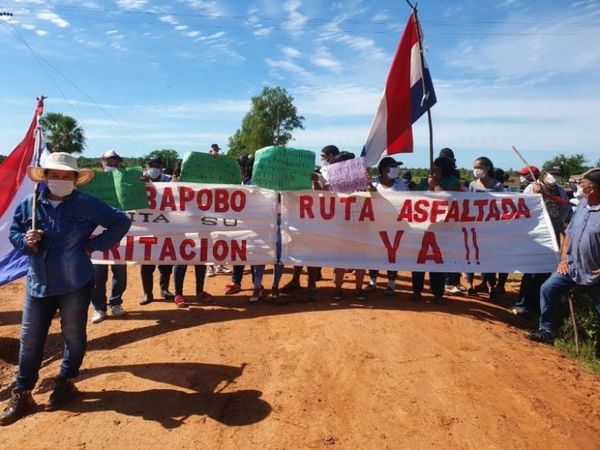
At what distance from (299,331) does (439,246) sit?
2630 mm

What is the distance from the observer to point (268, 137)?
212 feet

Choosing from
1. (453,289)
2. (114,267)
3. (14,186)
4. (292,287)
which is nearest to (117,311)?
(114,267)

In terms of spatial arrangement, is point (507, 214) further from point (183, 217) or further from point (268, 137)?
point (268, 137)

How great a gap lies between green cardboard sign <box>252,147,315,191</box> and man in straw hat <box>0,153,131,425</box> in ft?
9.24

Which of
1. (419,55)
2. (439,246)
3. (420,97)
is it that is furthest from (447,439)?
(419,55)

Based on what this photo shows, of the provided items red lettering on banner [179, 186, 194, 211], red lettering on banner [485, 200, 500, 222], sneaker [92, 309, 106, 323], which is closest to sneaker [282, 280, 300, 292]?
red lettering on banner [179, 186, 194, 211]

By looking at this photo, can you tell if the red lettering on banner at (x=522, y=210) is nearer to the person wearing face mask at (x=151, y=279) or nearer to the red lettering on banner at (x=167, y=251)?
the red lettering on banner at (x=167, y=251)

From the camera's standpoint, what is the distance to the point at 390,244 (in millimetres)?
6605

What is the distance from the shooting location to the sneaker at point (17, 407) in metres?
3.80

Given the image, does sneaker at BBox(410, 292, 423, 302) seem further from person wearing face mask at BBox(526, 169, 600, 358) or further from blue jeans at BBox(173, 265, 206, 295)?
blue jeans at BBox(173, 265, 206, 295)

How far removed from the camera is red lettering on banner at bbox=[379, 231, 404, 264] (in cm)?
659

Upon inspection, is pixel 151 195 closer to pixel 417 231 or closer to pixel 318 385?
pixel 318 385

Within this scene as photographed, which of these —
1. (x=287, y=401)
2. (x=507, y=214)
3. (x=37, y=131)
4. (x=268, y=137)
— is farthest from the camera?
(x=268, y=137)

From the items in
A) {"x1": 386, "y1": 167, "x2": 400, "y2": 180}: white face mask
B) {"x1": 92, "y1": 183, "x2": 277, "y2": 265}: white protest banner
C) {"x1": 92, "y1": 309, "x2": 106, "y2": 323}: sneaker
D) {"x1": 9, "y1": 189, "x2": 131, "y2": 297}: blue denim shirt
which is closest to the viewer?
{"x1": 9, "y1": 189, "x2": 131, "y2": 297}: blue denim shirt
